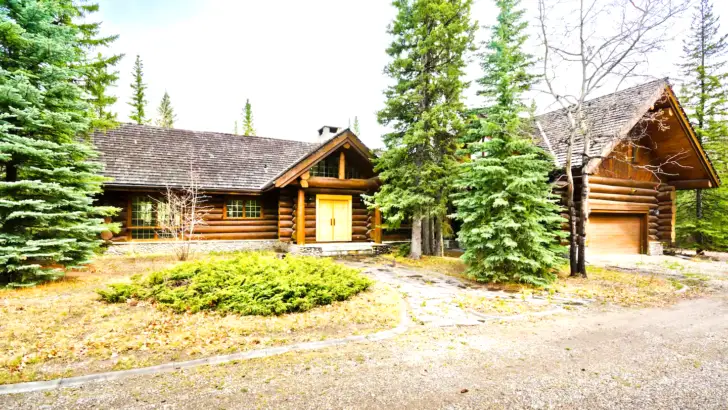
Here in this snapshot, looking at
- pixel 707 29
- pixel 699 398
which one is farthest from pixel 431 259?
pixel 707 29

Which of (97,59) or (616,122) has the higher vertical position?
(97,59)

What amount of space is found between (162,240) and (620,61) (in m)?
17.9

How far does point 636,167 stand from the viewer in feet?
44.0

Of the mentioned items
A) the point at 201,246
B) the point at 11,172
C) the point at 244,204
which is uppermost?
the point at 11,172

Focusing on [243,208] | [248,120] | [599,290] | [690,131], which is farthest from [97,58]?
[248,120]

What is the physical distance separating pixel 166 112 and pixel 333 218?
45.0m

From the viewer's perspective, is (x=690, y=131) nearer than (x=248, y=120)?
Yes

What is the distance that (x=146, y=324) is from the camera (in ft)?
17.7

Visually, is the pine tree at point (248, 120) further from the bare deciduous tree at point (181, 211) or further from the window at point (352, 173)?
the window at point (352, 173)

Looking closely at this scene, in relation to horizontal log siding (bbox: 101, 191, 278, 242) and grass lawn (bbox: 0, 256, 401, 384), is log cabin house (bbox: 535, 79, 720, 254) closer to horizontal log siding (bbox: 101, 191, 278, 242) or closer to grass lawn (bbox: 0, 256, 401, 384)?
grass lawn (bbox: 0, 256, 401, 384)

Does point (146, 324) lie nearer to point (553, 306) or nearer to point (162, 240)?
point (553, 306)

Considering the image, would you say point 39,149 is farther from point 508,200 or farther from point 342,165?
point 508,200

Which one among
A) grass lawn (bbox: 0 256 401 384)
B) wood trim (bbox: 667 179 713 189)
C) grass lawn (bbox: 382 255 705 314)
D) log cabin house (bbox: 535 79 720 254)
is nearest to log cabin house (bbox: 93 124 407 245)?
grass lawn (bbox: 382 255 705 314)

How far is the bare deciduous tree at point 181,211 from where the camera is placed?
500 inches
